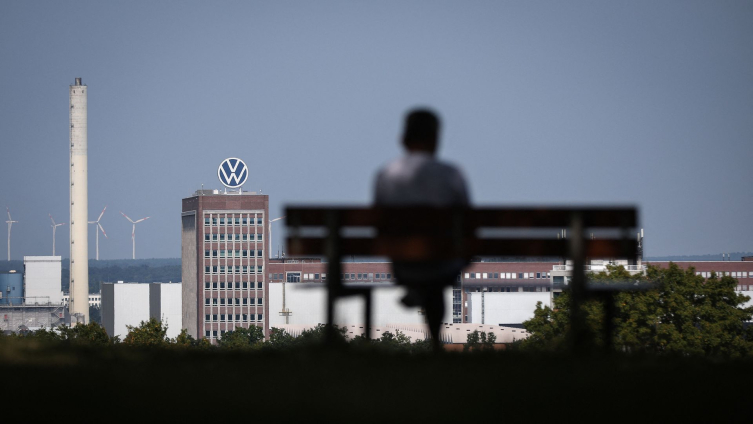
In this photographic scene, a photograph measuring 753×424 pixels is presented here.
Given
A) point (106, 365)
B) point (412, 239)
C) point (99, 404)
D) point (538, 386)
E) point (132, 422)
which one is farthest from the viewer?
point (412, 239)

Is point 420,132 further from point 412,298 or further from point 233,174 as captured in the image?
Result: point 233,174

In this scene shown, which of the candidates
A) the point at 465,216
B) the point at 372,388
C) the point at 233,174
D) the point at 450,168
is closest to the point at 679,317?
the point at 465,216

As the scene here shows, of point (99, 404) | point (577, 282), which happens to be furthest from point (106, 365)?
point (577, 282)

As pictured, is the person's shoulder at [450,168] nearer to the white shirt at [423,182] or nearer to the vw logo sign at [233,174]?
the white shirt at [423,182]

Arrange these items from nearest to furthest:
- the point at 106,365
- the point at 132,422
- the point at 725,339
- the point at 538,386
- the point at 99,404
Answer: the point at 132,422, the point at 99,404, the point at 538,386, the point at 106,365, the point at 725,339

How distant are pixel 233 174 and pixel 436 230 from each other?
19134 cm

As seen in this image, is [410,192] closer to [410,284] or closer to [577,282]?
[410,284]

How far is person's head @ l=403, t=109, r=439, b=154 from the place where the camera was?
8727mm

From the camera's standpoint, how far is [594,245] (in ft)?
29.2

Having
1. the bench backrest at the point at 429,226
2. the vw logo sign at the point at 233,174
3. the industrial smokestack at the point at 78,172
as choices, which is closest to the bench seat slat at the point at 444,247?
the bench backrest at the point at 429,226

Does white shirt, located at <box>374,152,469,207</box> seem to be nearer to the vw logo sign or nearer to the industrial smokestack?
the industrial smokestack

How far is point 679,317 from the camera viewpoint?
58781 mm

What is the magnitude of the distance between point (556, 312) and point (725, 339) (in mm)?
9050

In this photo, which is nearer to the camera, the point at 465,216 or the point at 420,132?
the point at 465,216
